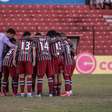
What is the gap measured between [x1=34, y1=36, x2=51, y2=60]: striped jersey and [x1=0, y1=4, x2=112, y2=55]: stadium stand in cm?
2004

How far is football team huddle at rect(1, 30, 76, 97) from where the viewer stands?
51.6ft

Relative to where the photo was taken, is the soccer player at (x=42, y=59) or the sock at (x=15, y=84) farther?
the sock at (x=15, y=84)

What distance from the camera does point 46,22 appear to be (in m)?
37.7

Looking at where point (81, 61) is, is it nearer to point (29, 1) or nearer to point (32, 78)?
point (29, 1)

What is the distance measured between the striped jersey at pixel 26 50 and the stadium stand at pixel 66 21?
20.2 m

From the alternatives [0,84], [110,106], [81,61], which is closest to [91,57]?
[81,61]

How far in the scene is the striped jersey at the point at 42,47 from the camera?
15805 millimetres

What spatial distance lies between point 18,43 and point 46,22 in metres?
21.7

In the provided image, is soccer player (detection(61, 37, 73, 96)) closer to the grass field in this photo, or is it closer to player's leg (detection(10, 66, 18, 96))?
the grass field

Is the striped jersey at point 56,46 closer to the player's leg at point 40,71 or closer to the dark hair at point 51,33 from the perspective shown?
the dark hair at point 51,33

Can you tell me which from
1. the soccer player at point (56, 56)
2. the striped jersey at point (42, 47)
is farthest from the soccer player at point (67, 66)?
the striped jersey at point (42, 47)

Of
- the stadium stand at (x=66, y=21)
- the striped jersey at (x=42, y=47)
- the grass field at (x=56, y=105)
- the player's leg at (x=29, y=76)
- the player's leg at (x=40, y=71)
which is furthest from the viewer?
the stadium stand at (x=66, y=21)

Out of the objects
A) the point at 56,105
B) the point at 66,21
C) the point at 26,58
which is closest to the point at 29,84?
the point at 26,58

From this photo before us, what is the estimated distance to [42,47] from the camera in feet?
52.0
